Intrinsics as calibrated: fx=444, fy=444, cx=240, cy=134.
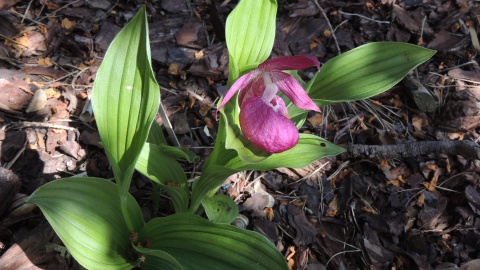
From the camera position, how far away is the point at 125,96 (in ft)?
3.60

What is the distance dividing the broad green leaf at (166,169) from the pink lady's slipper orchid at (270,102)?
0.31m

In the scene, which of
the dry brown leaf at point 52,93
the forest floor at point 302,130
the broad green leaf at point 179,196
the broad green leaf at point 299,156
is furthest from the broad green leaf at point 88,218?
the dry brown leaf at point 52,93

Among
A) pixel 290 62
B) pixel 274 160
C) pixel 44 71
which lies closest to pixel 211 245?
pixel 274 160

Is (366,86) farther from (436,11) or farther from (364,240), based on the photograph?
(436,11)

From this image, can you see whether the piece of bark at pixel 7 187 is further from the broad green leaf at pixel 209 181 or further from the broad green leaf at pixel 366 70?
the broad green leaf at pixel 366 70

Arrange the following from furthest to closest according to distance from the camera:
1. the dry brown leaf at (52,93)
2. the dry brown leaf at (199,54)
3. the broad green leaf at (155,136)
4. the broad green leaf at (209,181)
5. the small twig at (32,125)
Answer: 1. the dry brown leaf at (199,54)
2. the dry brown leaf at (52,93)
3. the small twig at (32,125)
4. the broad green leaf at (155,136)
5. the broad green leaf at (209,181)

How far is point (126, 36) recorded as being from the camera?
1059 mm

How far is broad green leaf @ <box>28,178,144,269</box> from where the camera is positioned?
3.37ft

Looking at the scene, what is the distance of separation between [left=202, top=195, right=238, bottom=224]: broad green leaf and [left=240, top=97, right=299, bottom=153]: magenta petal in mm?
316

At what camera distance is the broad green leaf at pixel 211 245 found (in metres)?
1.06

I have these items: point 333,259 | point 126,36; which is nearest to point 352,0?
point 333,259

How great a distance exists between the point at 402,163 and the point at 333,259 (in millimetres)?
531

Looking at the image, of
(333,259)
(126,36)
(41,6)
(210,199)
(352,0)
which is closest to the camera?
(126,36)

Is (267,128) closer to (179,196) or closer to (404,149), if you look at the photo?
(179,196)
